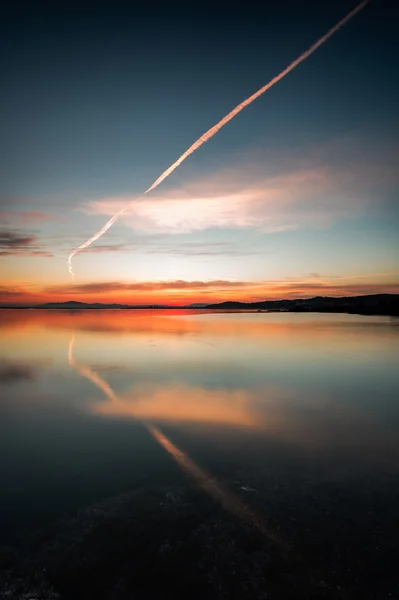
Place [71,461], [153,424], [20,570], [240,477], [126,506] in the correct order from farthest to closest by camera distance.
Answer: [153,424]
[71,461]
[240,477]
[126,506]
[20,570]

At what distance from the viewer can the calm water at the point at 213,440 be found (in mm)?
7625

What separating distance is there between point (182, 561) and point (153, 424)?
6799 mm

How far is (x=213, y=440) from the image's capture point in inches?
437

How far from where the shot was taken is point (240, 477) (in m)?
8.69

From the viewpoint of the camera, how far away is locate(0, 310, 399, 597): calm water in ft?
25.0

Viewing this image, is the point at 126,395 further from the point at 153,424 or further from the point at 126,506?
the point at 126,506

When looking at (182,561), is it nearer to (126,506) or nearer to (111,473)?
(126,506)

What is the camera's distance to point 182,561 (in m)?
5.93

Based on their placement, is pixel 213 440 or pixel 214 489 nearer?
pixel 214 489

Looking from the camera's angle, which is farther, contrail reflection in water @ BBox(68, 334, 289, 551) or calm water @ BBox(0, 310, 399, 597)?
calm water @ BBox(0, 310, 399, 597)

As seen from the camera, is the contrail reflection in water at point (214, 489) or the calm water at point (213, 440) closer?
the contrail reflection in water at point (214, 489)

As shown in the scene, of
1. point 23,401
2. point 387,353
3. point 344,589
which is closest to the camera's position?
point 344,589

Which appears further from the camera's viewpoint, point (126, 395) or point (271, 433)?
point (126, 395)

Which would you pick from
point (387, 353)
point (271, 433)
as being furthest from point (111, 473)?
point (387, 353)
